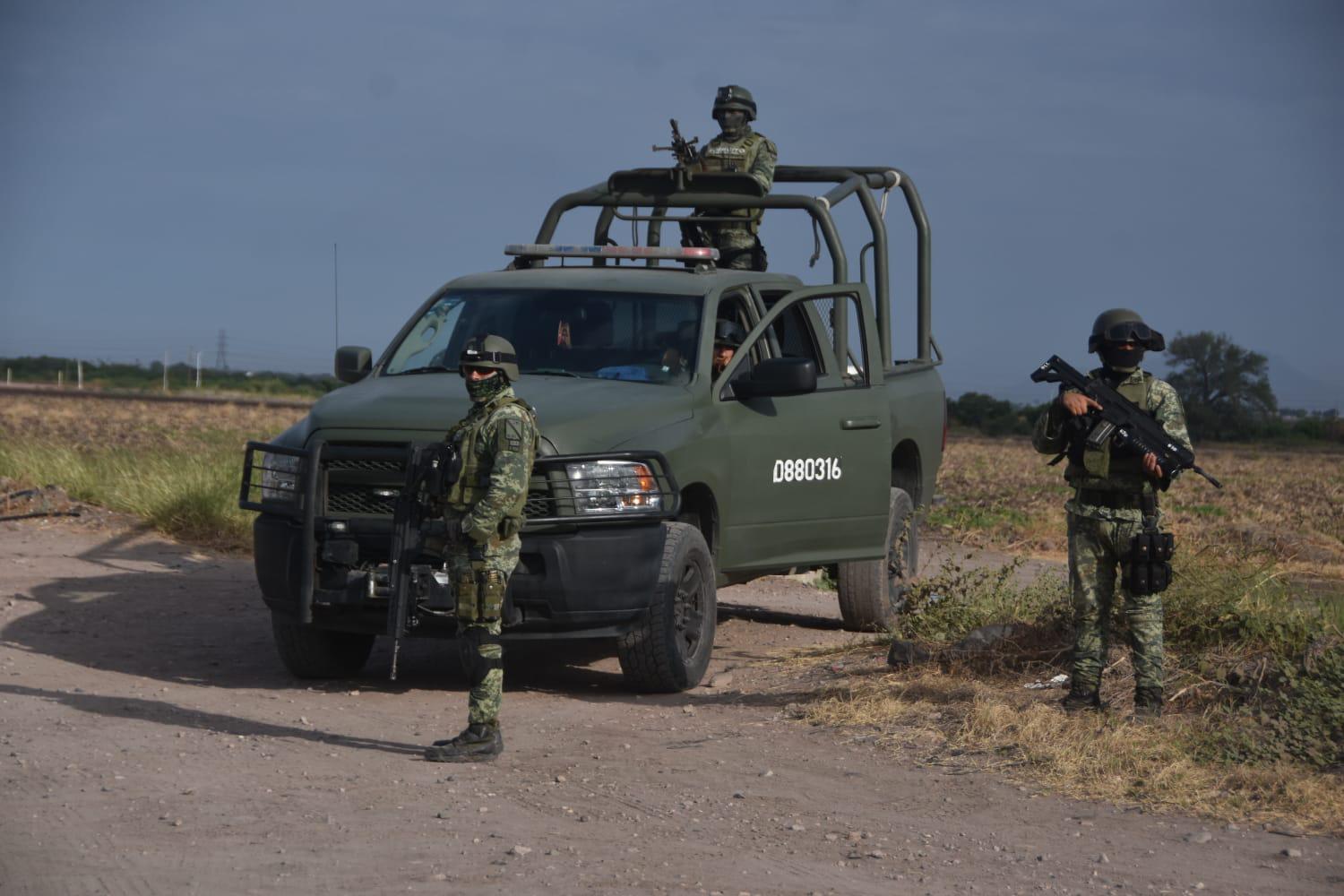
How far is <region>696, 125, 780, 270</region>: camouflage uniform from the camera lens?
1148 centimetres

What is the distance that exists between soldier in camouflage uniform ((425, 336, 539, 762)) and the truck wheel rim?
1622 millimetres

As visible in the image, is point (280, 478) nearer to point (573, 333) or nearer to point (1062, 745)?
point (573, 333)

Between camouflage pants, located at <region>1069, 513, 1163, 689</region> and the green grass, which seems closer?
camouflage pants, located at <region>1069, 513, 1163, 689</region>

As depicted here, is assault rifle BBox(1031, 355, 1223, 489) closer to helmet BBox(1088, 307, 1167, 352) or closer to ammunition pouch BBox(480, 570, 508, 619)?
helmet BBox(1088, 307, 1167, 352)

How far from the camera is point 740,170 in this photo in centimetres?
1168

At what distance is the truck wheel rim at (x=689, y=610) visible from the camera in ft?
28.3

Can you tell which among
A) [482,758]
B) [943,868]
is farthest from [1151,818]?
[482,758]

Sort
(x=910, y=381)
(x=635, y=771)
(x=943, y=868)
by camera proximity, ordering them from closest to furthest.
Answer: (x=943, y=868) < (x=635, y=771) < (x=910, y=381)

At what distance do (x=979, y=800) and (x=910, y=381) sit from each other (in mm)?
5335

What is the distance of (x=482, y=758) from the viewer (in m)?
7.03

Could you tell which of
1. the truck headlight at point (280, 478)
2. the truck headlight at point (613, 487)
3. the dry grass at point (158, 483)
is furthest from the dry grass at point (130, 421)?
the truck headlight at point (613, 487)

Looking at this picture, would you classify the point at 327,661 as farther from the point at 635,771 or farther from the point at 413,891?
the point at 413,891

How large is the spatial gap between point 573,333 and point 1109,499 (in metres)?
3.17

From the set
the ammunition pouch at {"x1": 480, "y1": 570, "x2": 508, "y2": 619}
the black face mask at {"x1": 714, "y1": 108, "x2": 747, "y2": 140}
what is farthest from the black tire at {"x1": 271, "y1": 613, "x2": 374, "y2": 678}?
the black face mask at {"x1": 714, "y1": 108, "x2": 747, "y2": 140}
